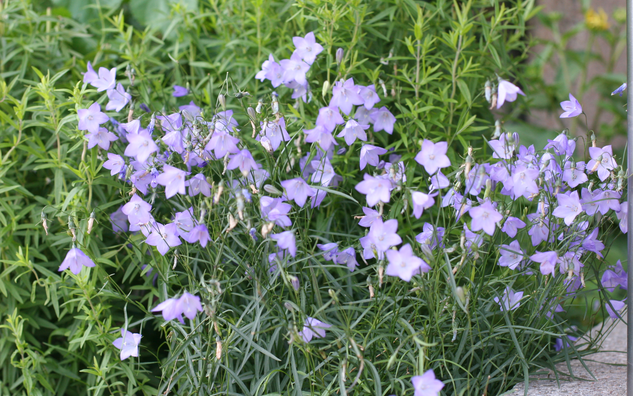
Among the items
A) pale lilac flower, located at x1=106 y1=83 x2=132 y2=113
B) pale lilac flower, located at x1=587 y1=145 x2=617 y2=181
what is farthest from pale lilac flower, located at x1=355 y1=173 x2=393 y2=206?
pale lilac flower, located at x1=106 y1=83 x2=132 y2=113

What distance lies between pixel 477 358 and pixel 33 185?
167cm


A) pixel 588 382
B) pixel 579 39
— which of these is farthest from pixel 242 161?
pixel 579 39

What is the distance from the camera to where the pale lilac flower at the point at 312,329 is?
1.21 metres

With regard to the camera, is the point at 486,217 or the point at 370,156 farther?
the point at 370,156

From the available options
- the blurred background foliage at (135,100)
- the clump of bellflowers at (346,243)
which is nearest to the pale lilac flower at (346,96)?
the clump of bellflowers at (346,243)

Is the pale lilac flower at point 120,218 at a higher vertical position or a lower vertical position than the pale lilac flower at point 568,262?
lower

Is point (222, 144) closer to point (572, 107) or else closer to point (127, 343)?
point (127, 343)

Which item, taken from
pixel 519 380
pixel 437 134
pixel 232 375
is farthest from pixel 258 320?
pixel 437 134

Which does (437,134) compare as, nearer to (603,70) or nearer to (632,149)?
(632,149)

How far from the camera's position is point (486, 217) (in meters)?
1.17

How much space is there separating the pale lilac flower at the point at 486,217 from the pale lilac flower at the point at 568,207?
0.74ft

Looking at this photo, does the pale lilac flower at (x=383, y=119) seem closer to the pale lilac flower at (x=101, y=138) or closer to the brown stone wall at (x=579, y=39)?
the pale lilac flower at (x=101, y=138)

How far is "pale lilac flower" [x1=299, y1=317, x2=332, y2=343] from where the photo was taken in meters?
1.21

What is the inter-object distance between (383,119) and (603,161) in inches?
25.8
